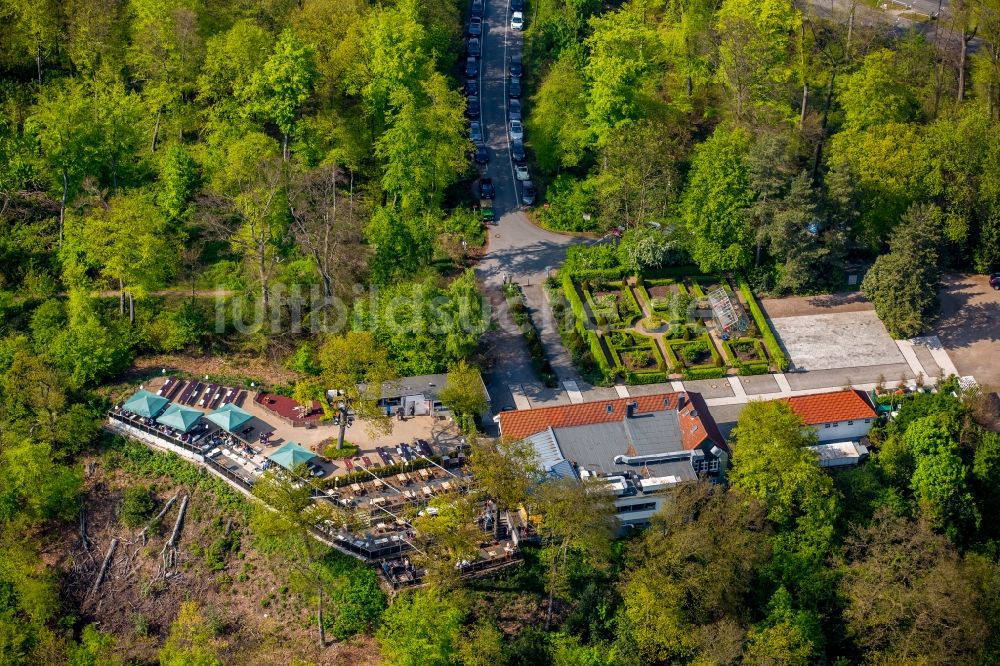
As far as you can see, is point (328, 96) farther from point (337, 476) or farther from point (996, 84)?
point (996, 84)

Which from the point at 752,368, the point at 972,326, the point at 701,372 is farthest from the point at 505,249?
the point at 972,326

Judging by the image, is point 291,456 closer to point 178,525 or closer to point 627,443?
point 178,525

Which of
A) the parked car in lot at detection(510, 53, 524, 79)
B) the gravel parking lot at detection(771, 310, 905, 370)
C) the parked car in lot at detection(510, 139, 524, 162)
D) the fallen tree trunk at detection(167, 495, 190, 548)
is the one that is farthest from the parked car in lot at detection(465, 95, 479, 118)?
the fallen tree trunk at detection(167, 495, 190, 548)

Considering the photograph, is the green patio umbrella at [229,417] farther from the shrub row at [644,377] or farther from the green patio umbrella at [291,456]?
the shrub row at [644,377]

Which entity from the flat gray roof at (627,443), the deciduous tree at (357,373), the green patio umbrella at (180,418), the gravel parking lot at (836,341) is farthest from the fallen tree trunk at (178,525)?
the gravel parking lot at (836,341)

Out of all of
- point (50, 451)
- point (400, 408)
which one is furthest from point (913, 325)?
point (50, 451)

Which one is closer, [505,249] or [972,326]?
[972,326]

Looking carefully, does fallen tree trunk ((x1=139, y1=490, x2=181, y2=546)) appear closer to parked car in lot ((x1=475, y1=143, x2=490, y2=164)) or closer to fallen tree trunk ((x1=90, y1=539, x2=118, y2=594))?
fallen tree trunk ((x1=90, y1=539, x2=118, y2=594))

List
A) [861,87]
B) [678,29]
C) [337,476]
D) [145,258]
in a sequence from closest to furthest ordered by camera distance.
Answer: [337,476]
[145,258]
[861,87]
[678,29]
